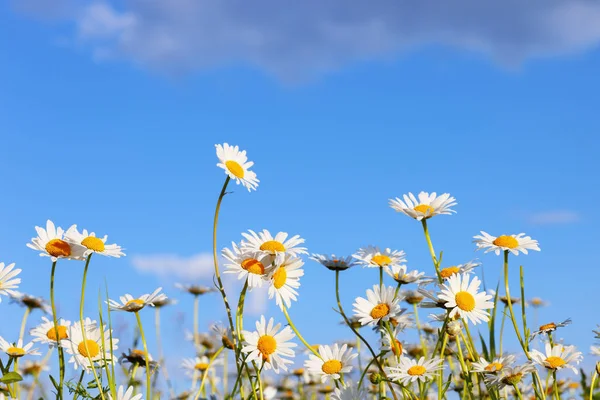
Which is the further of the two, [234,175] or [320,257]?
[320,257]

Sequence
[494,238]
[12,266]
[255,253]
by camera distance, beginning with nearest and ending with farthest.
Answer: [255,253] < [12,266] < [494,238]

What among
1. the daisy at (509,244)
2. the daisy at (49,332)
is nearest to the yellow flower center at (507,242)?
the daisy at (509,244)

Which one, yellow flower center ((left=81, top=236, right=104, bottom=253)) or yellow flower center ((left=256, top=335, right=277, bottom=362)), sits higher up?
yellow flower center ((left=81, top=236, right=104, bottom=253))

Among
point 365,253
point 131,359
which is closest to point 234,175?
point 365,253

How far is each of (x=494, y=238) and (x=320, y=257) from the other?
892 millimetres

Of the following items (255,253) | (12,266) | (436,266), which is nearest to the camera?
(255,253)

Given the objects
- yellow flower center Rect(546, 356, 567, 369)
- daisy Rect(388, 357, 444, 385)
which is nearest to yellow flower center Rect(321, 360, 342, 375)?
daisy Rect(388, 357, 444, 385)

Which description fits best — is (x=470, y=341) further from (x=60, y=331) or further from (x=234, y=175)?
(x=60, y=331)

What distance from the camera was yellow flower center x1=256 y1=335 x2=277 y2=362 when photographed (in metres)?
3.07

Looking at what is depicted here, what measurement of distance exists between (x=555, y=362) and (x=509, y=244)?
1.98 feet

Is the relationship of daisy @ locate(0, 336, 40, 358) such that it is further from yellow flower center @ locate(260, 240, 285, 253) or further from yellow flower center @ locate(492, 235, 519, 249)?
yellow flower center @ locate(492, 235, 519, 249)

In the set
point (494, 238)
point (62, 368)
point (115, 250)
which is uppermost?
point (494, 238)

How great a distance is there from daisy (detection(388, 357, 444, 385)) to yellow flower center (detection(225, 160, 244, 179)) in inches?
40.9

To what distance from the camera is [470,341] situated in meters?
3.74
